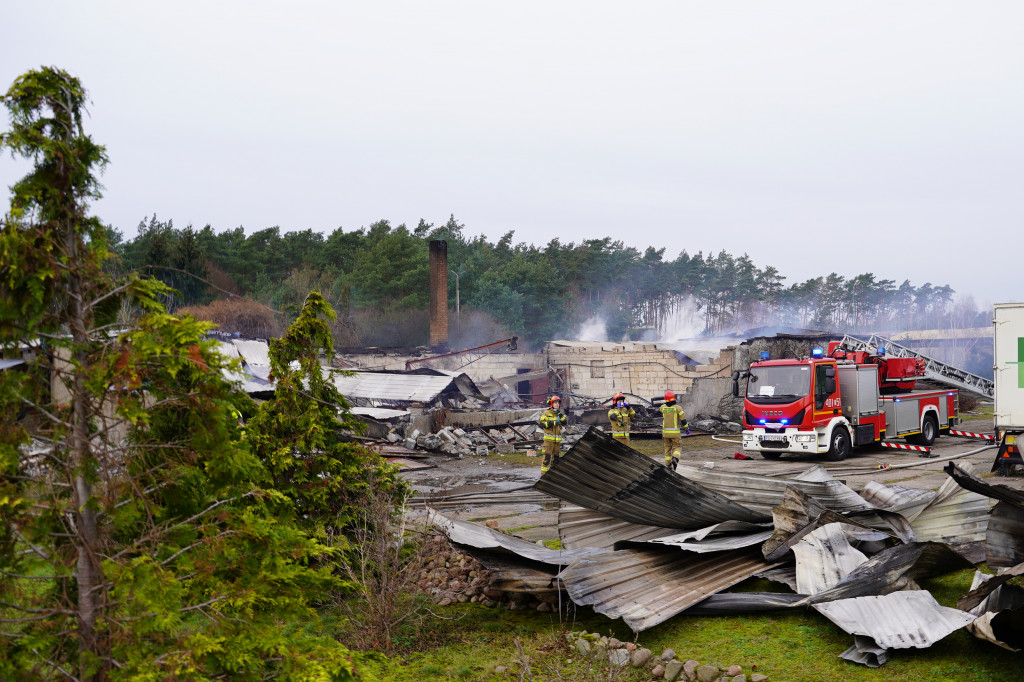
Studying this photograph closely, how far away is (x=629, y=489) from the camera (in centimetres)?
675

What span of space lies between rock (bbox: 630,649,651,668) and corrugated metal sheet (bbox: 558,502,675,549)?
150 cm

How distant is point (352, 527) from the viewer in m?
7.56

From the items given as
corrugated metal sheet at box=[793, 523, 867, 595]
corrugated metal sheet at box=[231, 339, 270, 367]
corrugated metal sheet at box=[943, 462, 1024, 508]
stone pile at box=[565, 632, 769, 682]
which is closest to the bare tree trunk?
stone pile at box=[565, 632, 769, 682]

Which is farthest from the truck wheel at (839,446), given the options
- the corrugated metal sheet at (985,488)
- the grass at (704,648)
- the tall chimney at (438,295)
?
the tall chimney at (438,295)

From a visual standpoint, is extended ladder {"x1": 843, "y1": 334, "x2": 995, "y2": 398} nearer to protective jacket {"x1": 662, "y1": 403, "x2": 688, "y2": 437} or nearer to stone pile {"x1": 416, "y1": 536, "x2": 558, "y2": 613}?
protective jacket {"x1": 662, "y1": 403, "x2": 688, "y2": 437}

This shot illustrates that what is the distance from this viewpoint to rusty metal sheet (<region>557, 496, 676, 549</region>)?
7.18 m

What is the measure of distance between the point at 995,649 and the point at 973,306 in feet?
298

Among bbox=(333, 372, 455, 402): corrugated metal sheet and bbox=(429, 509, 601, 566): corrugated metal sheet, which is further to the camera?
bbox=(333, 372, 455, 402): corrugated metal sheet

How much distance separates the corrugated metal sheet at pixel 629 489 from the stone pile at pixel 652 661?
48.7 inches

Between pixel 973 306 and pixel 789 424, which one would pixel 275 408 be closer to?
pixel 789 424

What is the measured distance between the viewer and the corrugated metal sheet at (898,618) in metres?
5.17

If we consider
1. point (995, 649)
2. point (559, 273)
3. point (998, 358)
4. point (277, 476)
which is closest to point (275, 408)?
point (277, 476)

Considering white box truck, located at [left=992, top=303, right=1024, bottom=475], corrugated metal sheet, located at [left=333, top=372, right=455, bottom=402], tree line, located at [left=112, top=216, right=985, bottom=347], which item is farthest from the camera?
tree line, located at [left=112, top=216, right=985, bottom=347]

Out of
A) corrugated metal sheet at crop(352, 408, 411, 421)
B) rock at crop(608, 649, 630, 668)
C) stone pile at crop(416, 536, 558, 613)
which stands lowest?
stone pile at crop(416, 536, 558, 613)
